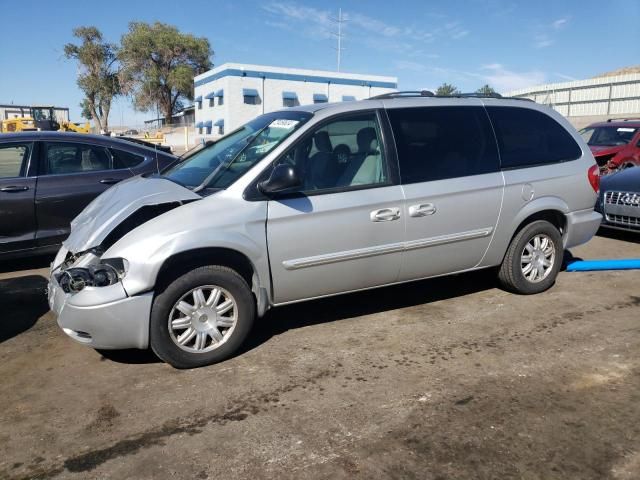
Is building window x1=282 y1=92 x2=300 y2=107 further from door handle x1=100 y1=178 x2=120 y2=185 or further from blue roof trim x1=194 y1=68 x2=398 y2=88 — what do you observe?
door handle x1=100 y1=178 x2=120 y2=185

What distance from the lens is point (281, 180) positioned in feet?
12.1

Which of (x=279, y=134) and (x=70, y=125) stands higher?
(x=70, y=125)

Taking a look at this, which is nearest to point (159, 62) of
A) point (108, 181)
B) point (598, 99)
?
point (598, 99)

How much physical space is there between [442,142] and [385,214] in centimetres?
91

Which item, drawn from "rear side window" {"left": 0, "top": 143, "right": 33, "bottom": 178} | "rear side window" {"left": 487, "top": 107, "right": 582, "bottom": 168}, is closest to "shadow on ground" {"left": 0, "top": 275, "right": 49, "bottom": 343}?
"rear side window" {"left": 0, "top": 143, "right": 33, "bottom": 178}

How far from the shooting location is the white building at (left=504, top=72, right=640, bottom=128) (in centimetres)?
2578

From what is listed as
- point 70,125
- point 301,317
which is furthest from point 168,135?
point 301,317

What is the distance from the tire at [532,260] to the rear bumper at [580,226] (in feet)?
0.42

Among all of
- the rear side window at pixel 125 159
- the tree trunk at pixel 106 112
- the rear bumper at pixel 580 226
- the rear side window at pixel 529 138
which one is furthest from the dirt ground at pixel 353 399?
the tree trunk at pixel 106 112

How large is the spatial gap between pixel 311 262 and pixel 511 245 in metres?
2.07

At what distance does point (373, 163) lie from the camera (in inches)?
168

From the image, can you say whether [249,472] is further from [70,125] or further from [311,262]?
Result: [70,125]

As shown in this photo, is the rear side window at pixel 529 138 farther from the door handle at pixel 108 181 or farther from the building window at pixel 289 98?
the building window at pixel 289 98

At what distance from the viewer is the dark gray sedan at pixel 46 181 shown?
5910 mm
